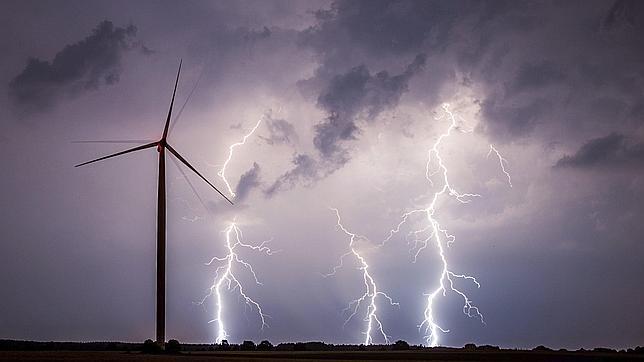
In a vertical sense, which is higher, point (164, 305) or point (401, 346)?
point (164, 305)

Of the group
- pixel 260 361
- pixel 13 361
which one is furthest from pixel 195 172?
pixel 13 361

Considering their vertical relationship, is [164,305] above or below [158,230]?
below

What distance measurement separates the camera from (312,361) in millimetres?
48844

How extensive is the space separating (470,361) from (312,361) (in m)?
11.9

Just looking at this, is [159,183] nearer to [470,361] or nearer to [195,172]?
[195,172]

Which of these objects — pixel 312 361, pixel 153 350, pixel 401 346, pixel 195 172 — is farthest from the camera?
pixel 401 346

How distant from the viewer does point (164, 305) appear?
55969mm

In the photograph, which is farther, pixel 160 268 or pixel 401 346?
pixel 401 346

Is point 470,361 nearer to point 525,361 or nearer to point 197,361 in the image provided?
point 525,361

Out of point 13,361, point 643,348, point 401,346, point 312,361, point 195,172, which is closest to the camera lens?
point 13,361

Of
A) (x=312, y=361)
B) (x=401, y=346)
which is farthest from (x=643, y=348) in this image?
(x=312, y=361)

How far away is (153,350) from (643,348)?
6310 centimetres

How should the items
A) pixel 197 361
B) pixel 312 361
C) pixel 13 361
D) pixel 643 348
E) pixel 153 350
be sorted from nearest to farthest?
pixel 13 361
pixel 197 361
pixel 312 361
pixel 153 350
pixel 643 348

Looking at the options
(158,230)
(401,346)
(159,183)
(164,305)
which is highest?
(159,183)
